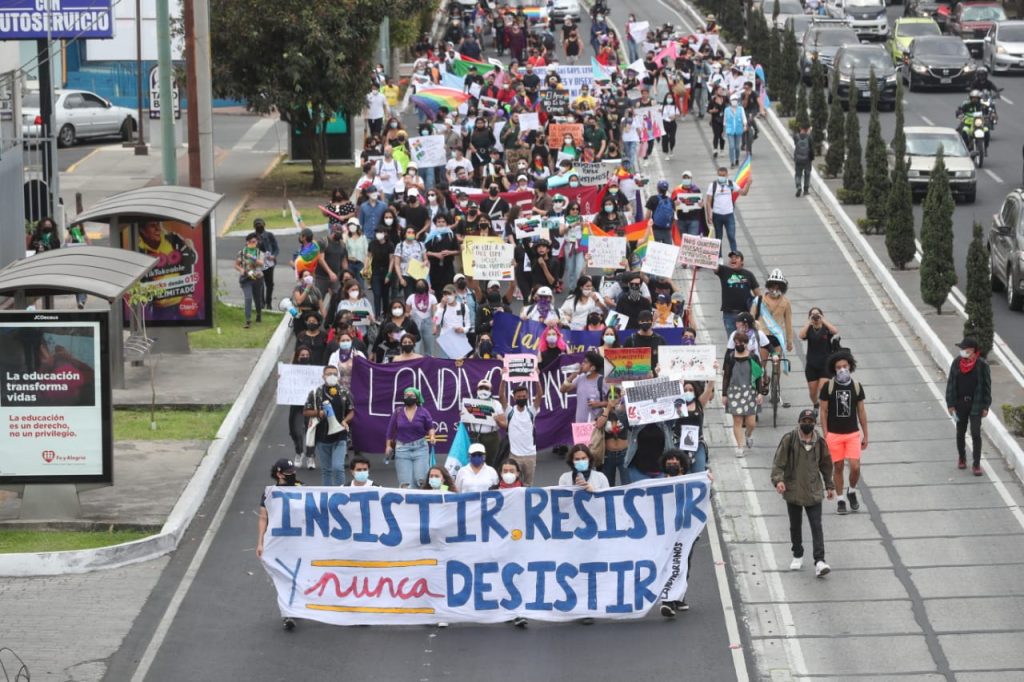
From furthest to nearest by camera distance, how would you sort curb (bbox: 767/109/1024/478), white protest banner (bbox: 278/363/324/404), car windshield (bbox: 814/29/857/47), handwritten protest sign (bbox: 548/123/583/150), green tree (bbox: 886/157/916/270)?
car windshield (bbox: 814/29/857/47) < handwritten protest sign (bbox: 548/123/583/150) < green tree (bbox: 886/157/916/270) < curb (bbox: 767/109/1024/478) < white protest banner (bbox: 278/363/324/404)

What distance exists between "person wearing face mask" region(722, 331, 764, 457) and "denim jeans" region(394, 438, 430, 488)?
3.90 metres

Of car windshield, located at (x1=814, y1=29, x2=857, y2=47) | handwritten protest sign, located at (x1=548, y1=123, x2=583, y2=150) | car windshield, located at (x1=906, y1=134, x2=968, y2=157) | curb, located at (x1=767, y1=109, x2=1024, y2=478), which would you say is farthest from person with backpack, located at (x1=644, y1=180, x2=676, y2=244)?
car windshield, located at (x1=814, y1=29, x2=857, y2=47)

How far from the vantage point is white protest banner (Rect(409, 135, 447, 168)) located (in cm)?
3447

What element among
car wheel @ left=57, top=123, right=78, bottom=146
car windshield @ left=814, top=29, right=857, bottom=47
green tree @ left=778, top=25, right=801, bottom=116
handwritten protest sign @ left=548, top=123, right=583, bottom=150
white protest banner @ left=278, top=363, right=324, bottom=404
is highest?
car windshield @ left=814, top=29, right=857, bottom=47

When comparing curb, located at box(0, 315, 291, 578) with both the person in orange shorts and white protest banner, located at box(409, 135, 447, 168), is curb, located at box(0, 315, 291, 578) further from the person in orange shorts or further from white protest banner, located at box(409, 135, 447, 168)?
white protest banner, located at box(409, 135, 447, 168)

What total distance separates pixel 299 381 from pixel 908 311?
423 inches

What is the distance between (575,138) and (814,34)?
19593 millimetres

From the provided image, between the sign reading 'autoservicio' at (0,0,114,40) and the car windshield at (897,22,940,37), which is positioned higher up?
the sign reading 'autoservicio' at (0,0,114,40)

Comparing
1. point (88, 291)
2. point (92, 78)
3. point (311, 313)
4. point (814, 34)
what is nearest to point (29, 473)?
point (88, 291)

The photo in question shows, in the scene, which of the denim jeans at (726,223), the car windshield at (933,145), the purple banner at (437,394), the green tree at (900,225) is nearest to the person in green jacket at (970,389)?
the purple banner at (437,394)

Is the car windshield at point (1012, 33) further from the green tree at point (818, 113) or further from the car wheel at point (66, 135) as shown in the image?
the car wheel at point (66, 135)

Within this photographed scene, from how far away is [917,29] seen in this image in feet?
183

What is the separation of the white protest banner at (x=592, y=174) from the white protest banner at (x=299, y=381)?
12215mm

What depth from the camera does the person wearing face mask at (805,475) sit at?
17750mm
